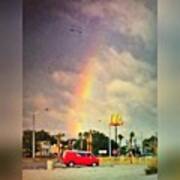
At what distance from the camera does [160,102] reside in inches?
52.6

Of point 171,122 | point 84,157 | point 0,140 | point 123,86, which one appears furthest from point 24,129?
point 171,122

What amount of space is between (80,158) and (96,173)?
72 millimetres

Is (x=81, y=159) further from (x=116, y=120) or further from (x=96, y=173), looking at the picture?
(x=116, y=120)

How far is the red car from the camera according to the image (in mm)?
1342

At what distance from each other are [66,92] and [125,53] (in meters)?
0.23

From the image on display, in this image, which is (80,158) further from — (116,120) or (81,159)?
(116,120)

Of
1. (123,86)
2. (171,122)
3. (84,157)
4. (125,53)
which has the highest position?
(125,53)

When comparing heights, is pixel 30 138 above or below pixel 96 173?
above

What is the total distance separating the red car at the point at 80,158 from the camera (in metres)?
1.34

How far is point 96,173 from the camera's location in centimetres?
135

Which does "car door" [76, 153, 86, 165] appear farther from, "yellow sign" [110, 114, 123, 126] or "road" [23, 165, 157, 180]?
"yellow sign" [110, 114, 123, 126]

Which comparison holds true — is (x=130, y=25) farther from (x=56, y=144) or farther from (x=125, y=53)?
(x=56, y=144)

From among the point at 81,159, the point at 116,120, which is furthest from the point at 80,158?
the point at 116,120

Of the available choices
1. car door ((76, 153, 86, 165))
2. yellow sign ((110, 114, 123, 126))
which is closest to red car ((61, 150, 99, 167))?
car door ((76, 153, 86, 165))
